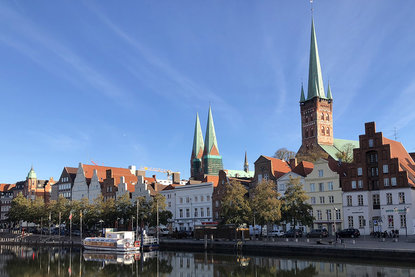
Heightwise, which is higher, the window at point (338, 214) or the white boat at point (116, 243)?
the window at point (338, 214)

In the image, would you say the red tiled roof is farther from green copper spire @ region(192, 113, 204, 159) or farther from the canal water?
green copper spire @ region(192, 113, 204, 159)

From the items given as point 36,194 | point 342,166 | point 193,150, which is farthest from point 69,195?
point 342,166

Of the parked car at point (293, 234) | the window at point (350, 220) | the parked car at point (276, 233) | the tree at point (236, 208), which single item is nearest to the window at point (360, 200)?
the window at point (350, 220)

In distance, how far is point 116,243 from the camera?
78.6 meters

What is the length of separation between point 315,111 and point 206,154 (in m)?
41.7

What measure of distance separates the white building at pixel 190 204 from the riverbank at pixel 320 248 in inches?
768

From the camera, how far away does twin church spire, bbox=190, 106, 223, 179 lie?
170875 millimetres

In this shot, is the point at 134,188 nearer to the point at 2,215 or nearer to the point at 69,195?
the point at 69,195

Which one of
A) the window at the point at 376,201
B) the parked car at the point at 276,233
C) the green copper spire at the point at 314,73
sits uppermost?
the green copper spire at the point at 314,73

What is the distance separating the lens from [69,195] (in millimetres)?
137625

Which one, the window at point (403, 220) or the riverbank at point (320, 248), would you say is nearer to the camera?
the riverbank at point (320, 248)

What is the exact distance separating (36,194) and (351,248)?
128907mm

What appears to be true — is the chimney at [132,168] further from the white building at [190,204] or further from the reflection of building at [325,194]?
the reflection of building at [325,194]

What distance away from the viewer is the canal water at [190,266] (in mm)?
47438
